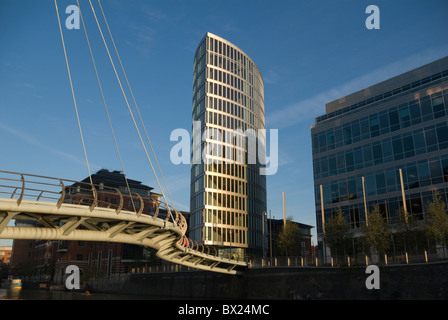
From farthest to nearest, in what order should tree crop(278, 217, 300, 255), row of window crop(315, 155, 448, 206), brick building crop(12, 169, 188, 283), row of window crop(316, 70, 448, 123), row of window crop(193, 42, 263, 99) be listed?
brick building crop(12, 169, 188, 283) < row of window crop(193, 42, 263, 99) < tree crop(278, 217, 300, 255) < row of window crop(316, 70, 448, 123) < row of window crop(315, 155, 448, 206)

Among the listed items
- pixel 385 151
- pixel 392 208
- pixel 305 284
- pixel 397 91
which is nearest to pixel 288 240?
pixel 305 284

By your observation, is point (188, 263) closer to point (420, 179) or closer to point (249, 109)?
point (420, 179)

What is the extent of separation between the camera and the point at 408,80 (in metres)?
65.2

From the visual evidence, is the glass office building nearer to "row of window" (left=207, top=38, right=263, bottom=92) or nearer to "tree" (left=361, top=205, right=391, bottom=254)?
"tree" (left=361, top=205, right=391, bottom=254)

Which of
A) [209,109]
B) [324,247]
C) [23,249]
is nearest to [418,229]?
[324,247]

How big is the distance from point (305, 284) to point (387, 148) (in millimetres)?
24054

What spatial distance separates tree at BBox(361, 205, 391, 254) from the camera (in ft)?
164

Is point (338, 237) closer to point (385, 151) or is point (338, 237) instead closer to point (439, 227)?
point (439, 227)

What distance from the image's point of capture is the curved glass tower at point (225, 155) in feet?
274

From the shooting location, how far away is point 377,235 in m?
50.6

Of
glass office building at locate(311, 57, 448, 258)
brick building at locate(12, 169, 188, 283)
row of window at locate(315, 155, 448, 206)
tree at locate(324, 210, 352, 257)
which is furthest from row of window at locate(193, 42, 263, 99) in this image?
tree at locate(324, 210, 352, 257)

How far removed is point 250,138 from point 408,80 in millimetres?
38292

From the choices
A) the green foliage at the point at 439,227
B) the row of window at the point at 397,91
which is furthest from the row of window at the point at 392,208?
the row of window at the point at 397,91

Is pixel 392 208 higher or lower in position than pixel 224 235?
higher
